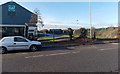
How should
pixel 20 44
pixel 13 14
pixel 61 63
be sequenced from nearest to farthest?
pixel 61 63 < pixel 20 44 < pixel 13 14

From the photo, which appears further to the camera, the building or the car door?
the building

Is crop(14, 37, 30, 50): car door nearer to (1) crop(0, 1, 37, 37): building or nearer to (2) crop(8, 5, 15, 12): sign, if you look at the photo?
(1) crop(0, 1, 37, 37): building

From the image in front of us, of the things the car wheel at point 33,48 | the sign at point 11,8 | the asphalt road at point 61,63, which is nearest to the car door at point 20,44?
the car wheel at point 33,48

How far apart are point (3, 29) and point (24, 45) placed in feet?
39.4

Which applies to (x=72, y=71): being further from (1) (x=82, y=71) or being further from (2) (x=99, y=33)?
Result: (2) (x=99, y=33)

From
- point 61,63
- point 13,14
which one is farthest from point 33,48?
point 13,14

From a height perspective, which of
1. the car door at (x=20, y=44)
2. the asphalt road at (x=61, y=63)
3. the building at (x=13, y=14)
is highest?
the building at (x=13, y=14)

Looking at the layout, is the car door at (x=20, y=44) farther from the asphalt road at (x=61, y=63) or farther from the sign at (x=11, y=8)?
the sign at (x=11, y=8)

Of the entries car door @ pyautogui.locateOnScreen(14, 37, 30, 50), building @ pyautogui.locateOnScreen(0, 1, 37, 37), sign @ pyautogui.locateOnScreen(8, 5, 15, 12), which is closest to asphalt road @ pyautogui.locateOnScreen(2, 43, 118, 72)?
car door @ pyautogui.locateOnScreen(14, 37, 30, 50)

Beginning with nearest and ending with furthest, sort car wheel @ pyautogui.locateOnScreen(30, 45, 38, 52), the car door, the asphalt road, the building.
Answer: the asphalt road
the car door
car wheel @ pyautogui.locateOnScreen(30, 45, 38, 52)
the building

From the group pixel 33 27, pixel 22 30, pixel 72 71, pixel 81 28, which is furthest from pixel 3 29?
pixel 72 71

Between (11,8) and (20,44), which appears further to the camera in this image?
(11,8)

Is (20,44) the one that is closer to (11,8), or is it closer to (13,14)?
(13,14)

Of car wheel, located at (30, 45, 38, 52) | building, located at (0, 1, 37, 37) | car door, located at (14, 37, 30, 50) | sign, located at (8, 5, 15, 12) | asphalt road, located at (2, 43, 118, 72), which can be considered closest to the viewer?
asphalt road, located at (2, 43, 118, 72)
